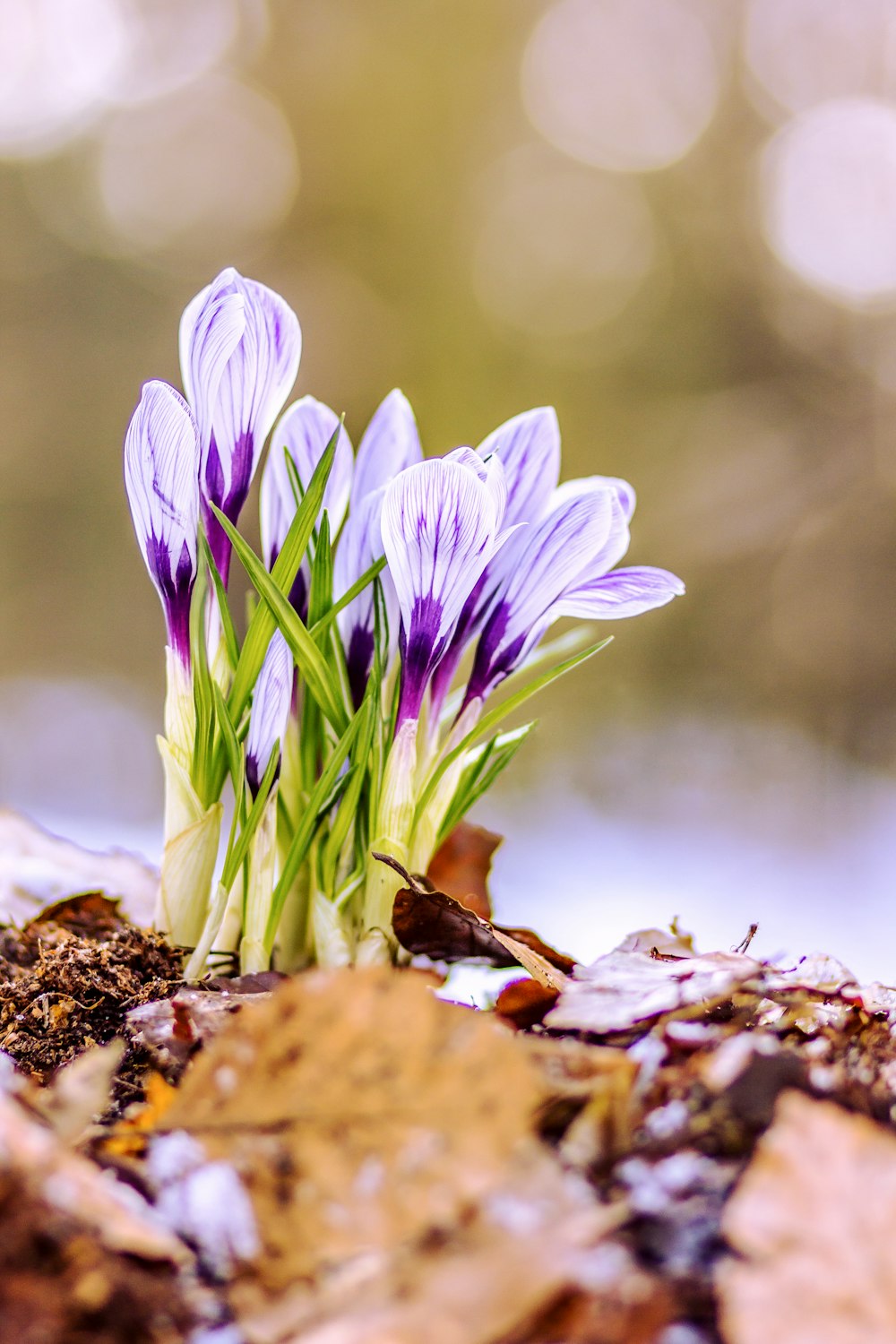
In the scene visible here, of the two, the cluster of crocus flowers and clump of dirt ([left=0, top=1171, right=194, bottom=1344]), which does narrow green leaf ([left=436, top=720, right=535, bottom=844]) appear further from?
clump of dirt ([left=0, top=1171, right=194, bottom=1344])

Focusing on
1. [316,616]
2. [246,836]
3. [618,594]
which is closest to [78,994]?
[246,836]

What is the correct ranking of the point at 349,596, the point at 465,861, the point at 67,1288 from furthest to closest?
the point at 465,861, the point at 349,596, the point at 67,1288

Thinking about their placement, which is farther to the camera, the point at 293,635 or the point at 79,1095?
the point at 293,635

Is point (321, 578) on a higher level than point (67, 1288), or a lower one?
higher

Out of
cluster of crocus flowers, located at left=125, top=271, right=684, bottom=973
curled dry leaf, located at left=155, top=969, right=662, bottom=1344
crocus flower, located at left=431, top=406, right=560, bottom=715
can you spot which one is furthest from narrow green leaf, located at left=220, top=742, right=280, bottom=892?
curled dry leaf, located at left=155, top=969, right=662, bottom=1344

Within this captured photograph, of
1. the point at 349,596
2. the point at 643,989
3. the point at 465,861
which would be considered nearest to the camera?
the point at 643,989

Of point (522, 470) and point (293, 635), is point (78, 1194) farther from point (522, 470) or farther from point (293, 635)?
point (522, 470)

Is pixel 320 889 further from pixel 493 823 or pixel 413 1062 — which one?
Result: pixel 493 823

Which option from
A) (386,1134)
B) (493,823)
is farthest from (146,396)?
(493,823)
